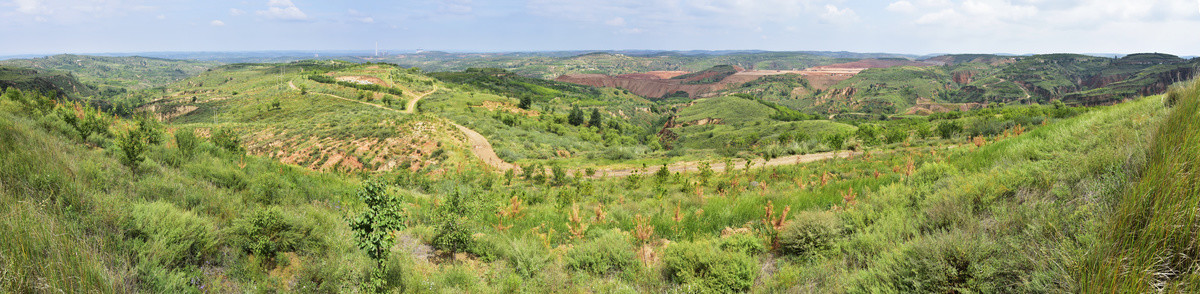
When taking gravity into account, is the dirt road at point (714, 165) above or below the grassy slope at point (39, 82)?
below

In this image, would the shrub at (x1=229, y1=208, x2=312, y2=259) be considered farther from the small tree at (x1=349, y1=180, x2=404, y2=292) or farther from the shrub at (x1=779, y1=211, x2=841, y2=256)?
the shrub at (x1=779, y1=211, x2=841, y2=256)

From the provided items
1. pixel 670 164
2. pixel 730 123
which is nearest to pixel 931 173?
pixel 670 164

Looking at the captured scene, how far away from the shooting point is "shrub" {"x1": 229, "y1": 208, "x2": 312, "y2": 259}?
4668mm

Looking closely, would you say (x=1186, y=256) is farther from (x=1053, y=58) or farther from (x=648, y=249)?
(x=1053, y=58)

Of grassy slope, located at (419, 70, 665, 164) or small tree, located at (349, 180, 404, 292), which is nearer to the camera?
small tree, located at (349, 180, 404, 292)

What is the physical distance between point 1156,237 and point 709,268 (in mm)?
3108

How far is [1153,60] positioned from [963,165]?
10165 inches

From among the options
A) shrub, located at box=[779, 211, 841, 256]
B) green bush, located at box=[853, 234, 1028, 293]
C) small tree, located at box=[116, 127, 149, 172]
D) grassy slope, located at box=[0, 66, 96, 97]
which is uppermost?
grassy slope, located at box=[0, 66, 96, 97]

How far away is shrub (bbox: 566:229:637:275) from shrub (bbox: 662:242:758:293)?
0.56m

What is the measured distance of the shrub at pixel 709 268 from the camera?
4.39 meters

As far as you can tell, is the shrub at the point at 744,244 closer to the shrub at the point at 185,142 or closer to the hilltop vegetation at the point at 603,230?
the hilltop vegetation at the point at 603,230

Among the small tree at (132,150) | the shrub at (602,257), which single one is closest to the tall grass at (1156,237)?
the shrub at (602,257)

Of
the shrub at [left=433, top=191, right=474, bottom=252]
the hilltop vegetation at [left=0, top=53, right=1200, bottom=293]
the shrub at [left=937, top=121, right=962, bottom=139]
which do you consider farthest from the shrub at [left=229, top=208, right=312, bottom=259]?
the shrub at [left=937, top=121, right=962, bottom=139]

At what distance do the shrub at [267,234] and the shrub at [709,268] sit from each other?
4.52m
